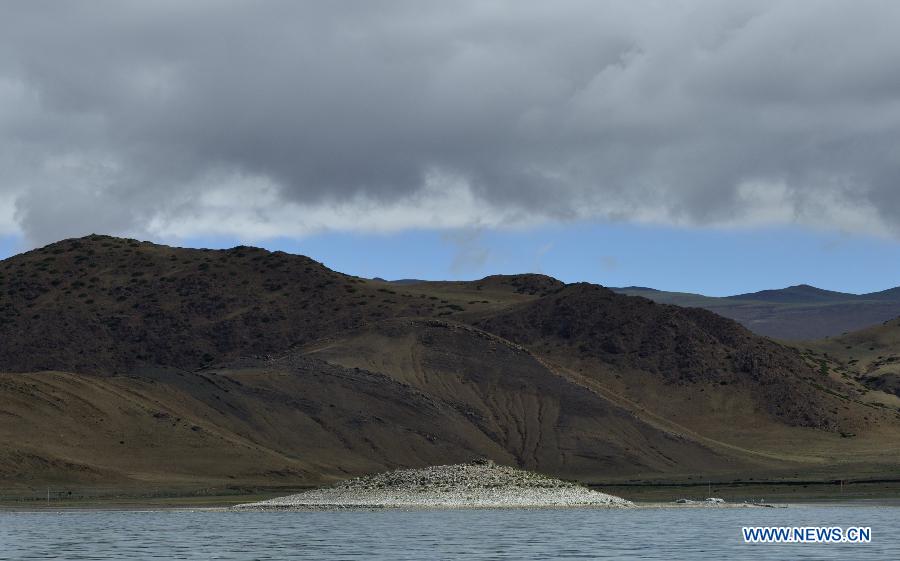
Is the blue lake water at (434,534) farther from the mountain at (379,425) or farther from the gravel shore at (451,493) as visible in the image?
the mountain at (379,425)

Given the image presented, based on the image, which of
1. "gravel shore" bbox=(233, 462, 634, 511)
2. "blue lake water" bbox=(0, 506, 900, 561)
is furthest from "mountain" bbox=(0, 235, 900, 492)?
"blue lake water" bbox=(0, 506, 900, 561)

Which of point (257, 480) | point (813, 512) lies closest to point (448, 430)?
point (257, 480)

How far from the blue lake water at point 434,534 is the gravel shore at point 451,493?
568 centimetres

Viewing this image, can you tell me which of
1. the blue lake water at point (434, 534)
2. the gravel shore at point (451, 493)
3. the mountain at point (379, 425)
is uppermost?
the mountain at point (379, 425)

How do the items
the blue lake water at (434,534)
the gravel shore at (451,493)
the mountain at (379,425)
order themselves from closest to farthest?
1. the blue lake water at (434,534)
2. the gravel shore at (451,493)
3. the mountain at (379,425)

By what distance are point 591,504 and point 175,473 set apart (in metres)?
50.6

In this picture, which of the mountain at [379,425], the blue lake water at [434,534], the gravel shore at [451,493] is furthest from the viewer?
the mountain at [379,425]

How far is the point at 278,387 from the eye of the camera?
17188 centimetres

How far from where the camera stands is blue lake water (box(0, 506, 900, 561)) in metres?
61.9

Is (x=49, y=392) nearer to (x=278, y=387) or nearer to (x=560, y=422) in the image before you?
(x=278, y=387)

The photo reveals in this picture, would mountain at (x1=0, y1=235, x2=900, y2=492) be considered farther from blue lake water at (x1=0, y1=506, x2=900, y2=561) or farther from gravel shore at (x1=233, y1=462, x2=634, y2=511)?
blue lake water at (x1=0, y1=506, x2=900, y2=561)

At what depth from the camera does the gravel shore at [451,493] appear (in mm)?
104125

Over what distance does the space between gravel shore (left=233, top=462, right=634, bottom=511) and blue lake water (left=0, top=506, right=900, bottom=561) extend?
223 inches

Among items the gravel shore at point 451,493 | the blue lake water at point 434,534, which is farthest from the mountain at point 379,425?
the blue lake water at point 434,534
